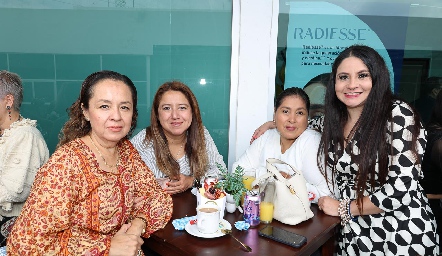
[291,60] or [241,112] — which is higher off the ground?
[291,60]

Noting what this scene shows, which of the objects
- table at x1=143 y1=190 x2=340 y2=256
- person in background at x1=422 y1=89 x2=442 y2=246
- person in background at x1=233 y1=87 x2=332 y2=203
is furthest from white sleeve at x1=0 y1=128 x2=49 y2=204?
person in background at x1=422 y1=89 x2=442 y2=246

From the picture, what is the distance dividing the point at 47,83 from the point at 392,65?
3.30m

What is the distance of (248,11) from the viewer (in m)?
3.27

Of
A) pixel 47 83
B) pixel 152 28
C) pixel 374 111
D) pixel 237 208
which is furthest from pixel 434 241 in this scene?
pixel 47 83

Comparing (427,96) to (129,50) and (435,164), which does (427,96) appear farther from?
(129,50)

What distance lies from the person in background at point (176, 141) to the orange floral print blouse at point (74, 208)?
60 cm

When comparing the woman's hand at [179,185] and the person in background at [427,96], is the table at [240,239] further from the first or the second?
the person in background at [427,96]

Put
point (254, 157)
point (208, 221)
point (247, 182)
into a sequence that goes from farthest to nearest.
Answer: point (254, 157), point (247, 182), point (208, 221)

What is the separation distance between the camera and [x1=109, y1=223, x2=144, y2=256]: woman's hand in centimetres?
142

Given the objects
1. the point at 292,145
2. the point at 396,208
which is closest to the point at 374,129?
the point at 396,208

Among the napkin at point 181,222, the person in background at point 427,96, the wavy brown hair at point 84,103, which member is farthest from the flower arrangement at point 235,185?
the person in background at point 427,96

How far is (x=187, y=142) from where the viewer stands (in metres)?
2.40

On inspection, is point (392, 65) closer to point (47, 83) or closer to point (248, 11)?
point (248, 11)

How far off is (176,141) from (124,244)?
3.38 feet
